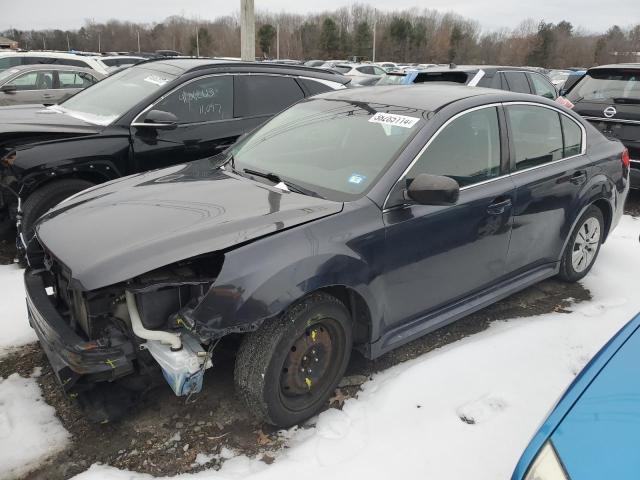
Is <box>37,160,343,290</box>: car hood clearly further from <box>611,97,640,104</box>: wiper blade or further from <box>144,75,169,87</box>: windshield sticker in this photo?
<box>611,97,640,104</box>: wiper blade

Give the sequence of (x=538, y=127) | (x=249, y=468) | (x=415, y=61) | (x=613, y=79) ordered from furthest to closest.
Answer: (x=415, y=61), (x=613, y=79), (x=538, y=127), (x=249, y=468)

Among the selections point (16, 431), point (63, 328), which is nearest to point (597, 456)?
point (63, 328)

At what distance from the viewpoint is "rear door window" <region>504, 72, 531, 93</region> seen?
823 centimetres

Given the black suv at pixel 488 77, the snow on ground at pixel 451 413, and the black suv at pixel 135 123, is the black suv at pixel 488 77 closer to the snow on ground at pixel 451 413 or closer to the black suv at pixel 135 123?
the black suv at pixel 135 123

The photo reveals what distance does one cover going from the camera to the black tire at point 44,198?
4.20 m

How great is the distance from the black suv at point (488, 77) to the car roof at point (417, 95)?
3559mm

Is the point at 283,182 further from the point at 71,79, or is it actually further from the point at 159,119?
the point at 71,79

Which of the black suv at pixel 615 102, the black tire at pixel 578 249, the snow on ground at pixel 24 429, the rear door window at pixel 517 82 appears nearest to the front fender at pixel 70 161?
the snow on ground at pixel 24 429

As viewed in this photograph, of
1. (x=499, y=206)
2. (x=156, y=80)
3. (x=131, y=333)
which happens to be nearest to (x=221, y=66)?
(x=156, y=80)

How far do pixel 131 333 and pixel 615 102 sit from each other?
697 cm

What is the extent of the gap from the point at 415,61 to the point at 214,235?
67318 mm

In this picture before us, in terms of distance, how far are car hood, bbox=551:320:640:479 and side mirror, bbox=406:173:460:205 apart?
1163mm

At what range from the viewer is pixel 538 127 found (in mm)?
3830

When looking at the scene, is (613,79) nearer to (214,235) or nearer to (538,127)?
(538,127)
